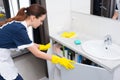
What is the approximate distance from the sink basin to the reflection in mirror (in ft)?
0.96

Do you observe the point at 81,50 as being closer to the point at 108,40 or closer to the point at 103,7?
the point at 108,40

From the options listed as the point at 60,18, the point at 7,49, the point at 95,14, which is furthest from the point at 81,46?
the point at 7,49

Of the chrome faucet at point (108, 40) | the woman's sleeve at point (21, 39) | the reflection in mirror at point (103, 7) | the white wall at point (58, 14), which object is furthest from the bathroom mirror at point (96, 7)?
the woman's sleeve at point (21, 39)

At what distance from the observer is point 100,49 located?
1.60m

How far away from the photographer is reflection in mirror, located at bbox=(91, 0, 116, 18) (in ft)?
5.11

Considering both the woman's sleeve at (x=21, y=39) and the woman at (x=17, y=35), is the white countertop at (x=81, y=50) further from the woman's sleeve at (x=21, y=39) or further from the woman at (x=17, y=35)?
the woman's sleeve at (x=21, y=39)

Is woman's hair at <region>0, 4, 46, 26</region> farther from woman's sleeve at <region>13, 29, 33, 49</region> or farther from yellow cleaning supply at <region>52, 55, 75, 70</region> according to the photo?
yellow cleaning supply at <region>52, 55, 75, 70</region>

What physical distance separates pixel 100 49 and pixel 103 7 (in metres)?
0.43

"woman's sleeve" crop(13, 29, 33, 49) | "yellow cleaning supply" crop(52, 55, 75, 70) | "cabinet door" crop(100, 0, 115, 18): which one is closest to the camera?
"woman's sleeve" crop(13, 29, 33, 49)

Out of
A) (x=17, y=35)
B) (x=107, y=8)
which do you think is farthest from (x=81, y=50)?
(x=17, y=35)

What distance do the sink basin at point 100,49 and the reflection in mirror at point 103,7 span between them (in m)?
0.29

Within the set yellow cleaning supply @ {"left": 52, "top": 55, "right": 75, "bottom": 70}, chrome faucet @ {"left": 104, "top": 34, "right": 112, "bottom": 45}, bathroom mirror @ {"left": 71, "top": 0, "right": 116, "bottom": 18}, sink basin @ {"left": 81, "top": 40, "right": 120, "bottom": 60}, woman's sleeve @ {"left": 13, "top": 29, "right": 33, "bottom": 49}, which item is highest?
bathroom mirror @ {"left": 71, "top": 0, "right": 116, "bottom": 18}

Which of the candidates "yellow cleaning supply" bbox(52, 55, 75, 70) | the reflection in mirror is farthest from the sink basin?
the reflection in mirror

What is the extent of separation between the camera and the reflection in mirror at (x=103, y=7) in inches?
61.3
